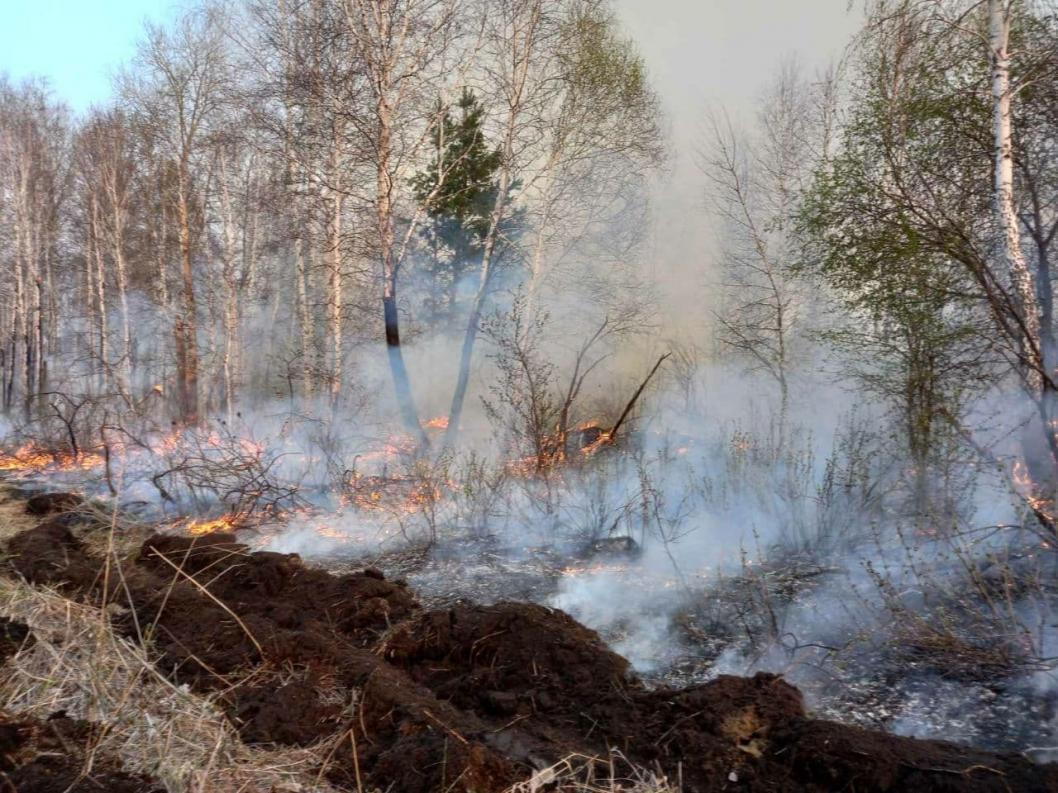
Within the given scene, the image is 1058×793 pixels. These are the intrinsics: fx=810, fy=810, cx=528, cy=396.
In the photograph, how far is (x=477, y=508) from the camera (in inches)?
304

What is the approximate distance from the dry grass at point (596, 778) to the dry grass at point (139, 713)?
2.73 ft

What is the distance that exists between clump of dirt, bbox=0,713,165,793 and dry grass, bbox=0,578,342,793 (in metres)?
0.06

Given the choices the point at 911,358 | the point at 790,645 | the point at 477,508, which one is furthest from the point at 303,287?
the point at 790,645

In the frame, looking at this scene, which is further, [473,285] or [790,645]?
[473,285]

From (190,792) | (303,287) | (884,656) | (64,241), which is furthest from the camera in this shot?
(64,241)

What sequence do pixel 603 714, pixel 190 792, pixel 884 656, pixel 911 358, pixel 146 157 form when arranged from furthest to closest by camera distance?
pixel 146 157, pixel 911 358, pixel 884 656, pixel 603 714, pixel 190 792

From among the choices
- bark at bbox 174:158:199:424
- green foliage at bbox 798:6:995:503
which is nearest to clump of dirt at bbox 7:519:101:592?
green foliage at bbox 798:6:995:503

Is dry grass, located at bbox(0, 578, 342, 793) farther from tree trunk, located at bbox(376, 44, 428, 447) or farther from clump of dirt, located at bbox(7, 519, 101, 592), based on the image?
tree trunk, located at bbox(376, 44, 428, 447)

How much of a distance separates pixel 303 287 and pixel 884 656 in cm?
1361

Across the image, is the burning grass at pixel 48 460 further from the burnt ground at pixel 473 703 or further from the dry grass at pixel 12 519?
the burnt ground at pixel 473 703

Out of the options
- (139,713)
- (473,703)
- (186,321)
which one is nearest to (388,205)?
(473,703)

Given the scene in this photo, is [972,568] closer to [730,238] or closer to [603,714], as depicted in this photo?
[603,714]

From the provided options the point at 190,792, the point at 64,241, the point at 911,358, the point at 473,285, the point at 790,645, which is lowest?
the point at 790,645

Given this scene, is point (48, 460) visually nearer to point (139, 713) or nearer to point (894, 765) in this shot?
point (139, 713)
